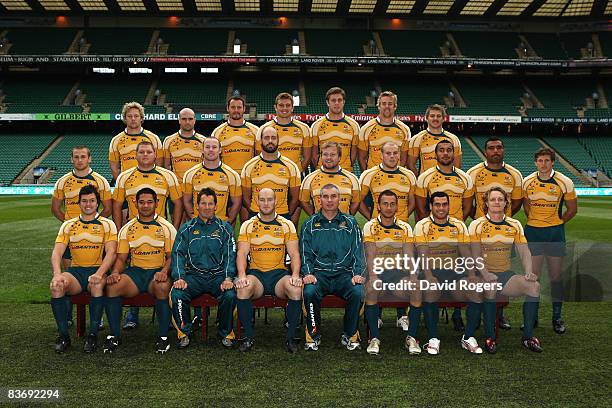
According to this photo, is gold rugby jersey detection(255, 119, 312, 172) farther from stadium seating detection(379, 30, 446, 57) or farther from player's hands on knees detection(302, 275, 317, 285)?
stadium seating detection(379, 30, 446, 57)

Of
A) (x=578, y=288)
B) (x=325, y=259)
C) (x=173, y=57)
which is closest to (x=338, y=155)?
(x=325, y=259)

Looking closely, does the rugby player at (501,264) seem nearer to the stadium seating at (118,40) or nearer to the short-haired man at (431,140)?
the short-haired man at (431,140)

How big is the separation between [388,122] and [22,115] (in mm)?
29245

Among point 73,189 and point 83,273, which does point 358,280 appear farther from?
point 73,189

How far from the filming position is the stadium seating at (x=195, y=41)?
31.8 meters

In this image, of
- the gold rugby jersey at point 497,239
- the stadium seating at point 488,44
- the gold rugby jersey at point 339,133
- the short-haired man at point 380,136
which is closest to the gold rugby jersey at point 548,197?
the gold rugby jersey at point 497,239

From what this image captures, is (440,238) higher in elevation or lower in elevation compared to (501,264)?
higher

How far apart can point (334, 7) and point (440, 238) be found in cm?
3010

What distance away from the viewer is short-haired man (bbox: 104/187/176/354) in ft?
15.6

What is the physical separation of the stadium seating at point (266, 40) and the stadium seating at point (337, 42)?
4.25 ft

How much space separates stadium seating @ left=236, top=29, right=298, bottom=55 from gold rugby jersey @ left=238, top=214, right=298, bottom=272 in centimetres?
2828

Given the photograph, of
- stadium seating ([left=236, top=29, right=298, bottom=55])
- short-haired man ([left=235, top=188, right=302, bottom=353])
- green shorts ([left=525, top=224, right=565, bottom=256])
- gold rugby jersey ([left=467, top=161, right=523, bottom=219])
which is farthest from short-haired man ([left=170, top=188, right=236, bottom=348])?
stadium seating ([left=236, top=29, right=298, bottom=55])

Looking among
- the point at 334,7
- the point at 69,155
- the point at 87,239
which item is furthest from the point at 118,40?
the point at 87,239

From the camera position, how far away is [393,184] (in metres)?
5.65
